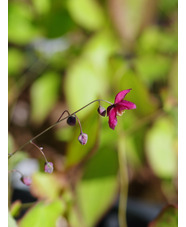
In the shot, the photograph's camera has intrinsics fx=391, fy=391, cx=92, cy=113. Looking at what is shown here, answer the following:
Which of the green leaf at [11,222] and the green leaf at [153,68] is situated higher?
the green leaf at [153,68]

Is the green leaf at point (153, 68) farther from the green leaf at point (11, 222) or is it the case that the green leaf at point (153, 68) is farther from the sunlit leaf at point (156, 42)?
the green leaf at point (11, 222)

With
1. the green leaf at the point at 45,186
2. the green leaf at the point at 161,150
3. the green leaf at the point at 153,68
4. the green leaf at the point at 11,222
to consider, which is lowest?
the green leaf at the point at 11,222

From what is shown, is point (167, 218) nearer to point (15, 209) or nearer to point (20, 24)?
point (15, 209)

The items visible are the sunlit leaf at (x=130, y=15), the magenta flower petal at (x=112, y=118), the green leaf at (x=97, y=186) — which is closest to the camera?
the magenta flower petal at (x=112, y=118)

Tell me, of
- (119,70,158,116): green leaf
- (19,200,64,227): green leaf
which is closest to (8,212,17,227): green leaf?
(19,200,64,227): green leaf

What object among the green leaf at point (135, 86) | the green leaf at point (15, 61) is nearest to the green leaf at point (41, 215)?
the green leaf at point (135, 86)

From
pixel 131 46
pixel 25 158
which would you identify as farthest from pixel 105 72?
pixel 25 158

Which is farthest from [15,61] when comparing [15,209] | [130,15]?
[15,209]
